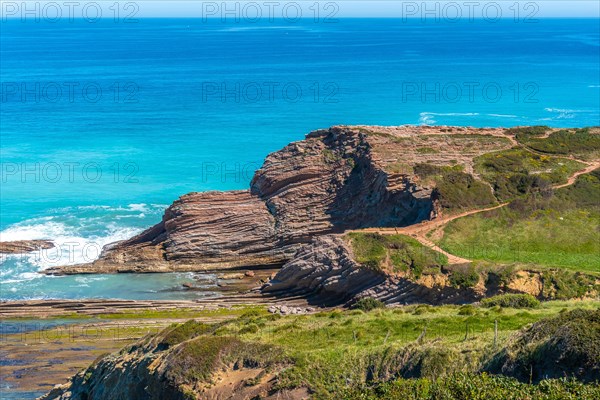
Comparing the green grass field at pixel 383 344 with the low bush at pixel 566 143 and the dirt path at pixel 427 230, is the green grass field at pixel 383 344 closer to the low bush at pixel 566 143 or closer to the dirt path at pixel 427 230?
the dirt path at pixel 427 230

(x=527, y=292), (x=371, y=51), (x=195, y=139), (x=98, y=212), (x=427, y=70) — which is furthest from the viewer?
(x=371, y=51)

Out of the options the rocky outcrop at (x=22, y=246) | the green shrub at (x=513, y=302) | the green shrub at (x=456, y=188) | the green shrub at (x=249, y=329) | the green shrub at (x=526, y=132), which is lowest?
the rocky outcrop at (x=22, y=246)

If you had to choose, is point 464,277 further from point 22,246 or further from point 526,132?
point 22,246

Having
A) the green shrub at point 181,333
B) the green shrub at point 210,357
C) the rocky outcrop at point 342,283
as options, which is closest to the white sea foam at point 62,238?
the rocky outcrop at point 342,283

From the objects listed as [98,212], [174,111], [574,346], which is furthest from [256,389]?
[174,111]

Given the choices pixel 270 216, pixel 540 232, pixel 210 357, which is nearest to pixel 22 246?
pixel 270 216

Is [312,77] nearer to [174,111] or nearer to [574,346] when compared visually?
[174,111]
